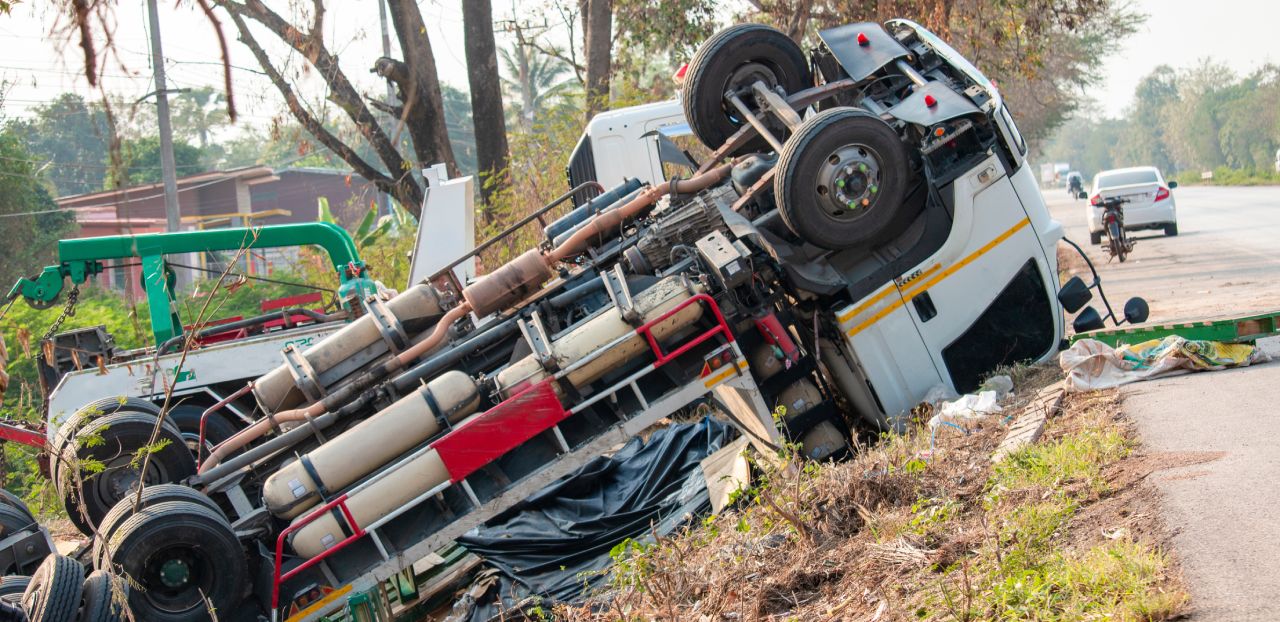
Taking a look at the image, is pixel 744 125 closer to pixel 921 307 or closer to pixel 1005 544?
pixel 921 307

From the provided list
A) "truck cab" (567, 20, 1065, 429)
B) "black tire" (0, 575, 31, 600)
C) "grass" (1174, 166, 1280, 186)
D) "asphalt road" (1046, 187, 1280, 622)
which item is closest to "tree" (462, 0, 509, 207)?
"asphalt road" (1046, 187, 1280, 622)

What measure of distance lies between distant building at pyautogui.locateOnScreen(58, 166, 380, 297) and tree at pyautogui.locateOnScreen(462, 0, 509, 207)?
9206 millimetres

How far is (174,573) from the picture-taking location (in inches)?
243

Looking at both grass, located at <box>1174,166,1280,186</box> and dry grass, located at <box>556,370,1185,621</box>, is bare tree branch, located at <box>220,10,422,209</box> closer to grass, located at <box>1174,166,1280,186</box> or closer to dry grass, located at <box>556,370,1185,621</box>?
dry grass, located at <box>556,370,1185,621</box>

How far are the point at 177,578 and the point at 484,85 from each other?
1033cm

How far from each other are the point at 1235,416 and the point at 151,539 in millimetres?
5587

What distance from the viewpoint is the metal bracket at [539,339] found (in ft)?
21.4

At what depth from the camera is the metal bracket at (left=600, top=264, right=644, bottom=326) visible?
6.61 m

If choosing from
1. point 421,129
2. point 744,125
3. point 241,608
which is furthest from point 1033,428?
point 421,129

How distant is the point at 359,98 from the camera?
1496 centimetres

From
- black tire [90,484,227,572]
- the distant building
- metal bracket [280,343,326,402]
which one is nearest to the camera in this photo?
black tire [90,484,227,572]

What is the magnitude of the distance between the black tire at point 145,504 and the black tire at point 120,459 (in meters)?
1.12

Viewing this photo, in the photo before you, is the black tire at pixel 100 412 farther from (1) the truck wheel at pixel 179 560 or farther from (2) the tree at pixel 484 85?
(2) the tree at pixel 484 85

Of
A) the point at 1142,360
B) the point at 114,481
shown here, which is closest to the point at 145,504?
the point at 114,481
